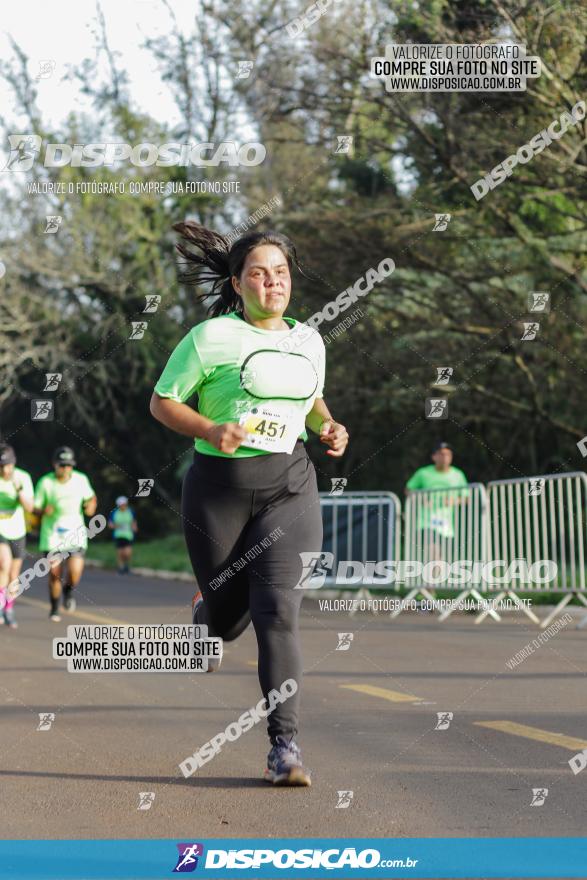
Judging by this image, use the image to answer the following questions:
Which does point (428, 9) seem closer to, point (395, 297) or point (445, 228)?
point (445, 228)

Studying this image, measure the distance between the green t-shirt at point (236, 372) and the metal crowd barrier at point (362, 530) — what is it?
1001 centimetres

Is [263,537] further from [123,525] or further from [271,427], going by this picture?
[123,525]

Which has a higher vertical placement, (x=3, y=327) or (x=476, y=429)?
(x=3, y=327)

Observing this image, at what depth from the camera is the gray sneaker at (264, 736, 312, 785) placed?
5.22 meters

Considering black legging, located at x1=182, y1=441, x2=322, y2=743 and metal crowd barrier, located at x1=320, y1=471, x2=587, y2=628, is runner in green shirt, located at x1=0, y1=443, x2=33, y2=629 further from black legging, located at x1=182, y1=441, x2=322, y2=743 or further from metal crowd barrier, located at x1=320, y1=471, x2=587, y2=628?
black legging, located at x1=182, y1=441, x2=322, y2=743

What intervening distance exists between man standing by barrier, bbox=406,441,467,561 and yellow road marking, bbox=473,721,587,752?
7940 millimetres

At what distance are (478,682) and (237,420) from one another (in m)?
4.07

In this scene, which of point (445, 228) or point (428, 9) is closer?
point (428, 9)

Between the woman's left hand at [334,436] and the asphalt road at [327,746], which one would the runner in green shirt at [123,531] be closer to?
the asphalt road at [327,746]

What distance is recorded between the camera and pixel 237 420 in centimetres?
532

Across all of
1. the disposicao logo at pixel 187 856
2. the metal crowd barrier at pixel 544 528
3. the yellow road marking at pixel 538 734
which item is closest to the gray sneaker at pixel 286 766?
the disposicao logo at pixel 187 856

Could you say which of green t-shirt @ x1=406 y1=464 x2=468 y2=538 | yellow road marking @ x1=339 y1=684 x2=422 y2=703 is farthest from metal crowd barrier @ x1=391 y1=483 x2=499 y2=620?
yellow road marking @ x1=339 y1=684 x2=422 y2=703

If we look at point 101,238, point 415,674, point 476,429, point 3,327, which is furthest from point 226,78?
point 415,674

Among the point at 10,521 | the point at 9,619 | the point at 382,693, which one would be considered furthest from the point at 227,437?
the point at 10,521
